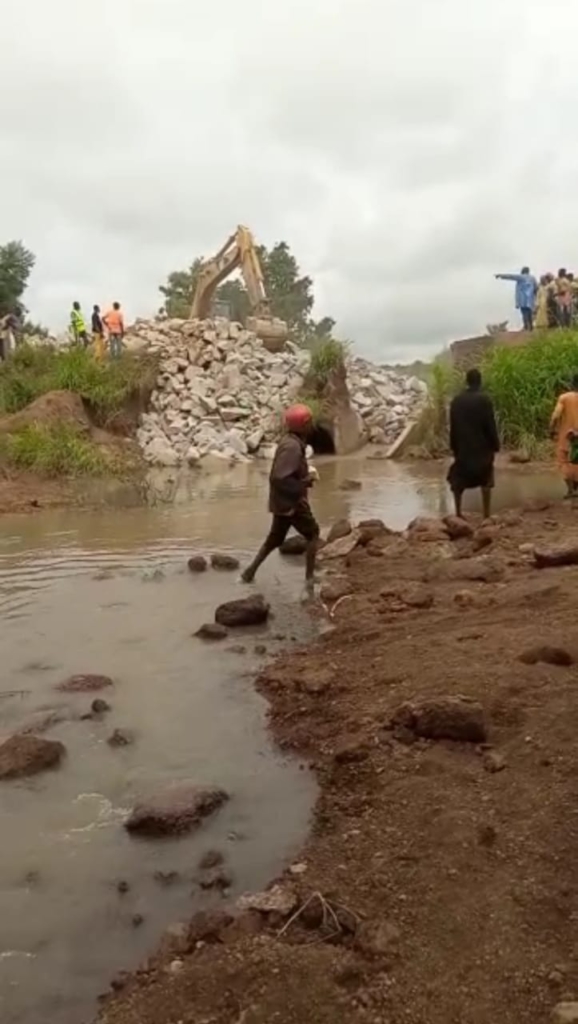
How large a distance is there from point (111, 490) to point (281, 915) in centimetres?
1400

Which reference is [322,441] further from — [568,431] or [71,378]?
[568,431]

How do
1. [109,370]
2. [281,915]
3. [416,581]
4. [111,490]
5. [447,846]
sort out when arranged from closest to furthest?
[281,915] < [447,846] < [416,581] < [111,490] < [109,370]

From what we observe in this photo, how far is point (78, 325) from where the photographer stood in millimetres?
25469

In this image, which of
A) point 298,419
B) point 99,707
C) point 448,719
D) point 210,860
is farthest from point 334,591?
point 210,860

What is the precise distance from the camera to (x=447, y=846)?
3.26 metres

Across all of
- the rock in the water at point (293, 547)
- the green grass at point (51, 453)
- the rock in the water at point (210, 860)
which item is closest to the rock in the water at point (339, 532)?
the rock in the water at point (293, 547)

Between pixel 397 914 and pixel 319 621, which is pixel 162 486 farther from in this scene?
pixel 397 914

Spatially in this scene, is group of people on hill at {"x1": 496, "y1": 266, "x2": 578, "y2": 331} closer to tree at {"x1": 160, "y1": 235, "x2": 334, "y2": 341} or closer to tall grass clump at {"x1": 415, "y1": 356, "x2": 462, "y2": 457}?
tall grass clump at {"x1": 415, "y1": 356, "x2": 462, "y2": 457}

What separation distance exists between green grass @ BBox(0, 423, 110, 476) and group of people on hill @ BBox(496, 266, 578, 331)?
9.80m

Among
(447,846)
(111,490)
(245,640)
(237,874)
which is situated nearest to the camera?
(447,846)

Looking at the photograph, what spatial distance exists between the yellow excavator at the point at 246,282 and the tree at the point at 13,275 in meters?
8.36

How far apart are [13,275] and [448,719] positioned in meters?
32.7

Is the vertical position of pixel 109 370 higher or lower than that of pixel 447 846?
higher

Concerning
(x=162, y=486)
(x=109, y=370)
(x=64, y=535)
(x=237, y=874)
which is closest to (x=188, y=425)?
(x=109, y=370)
